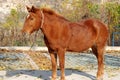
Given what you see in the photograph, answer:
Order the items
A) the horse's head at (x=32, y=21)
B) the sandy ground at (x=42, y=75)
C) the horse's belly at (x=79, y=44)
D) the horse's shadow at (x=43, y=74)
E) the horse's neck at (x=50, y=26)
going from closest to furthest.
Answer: the horse's head at (x=32, y=21)
the horse's neck at (x=50, y=26)
the horse's belly at (x=79, y=44)
the sandy ground at (x=42, y=75)
the horse's shadow at (x=43, y=74)

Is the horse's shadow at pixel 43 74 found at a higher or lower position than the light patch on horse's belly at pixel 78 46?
lower

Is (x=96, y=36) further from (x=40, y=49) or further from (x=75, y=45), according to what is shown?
(x=40, y=49)

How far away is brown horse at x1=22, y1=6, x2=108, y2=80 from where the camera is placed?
7148mm

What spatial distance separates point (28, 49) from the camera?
53.0 ft

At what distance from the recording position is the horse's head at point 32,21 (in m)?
7.05

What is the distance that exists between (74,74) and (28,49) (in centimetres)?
734

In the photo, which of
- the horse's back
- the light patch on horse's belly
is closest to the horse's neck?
the horse's back

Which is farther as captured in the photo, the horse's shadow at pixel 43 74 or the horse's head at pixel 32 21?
the horse's shadow at pixel 43 74

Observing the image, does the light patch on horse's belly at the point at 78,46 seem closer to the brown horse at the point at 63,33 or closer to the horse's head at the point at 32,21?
the brown horse at the point at 63,33

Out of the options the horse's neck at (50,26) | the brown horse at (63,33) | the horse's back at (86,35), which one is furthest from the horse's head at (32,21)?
the horse's back at (86,35)

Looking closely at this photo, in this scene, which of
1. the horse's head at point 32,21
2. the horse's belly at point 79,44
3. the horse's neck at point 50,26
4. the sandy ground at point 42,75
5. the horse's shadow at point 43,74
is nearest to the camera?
the horse's head at point 32,21

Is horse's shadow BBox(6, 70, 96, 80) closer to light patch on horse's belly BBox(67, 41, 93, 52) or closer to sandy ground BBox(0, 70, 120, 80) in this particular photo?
sandy ground BBox(0, 70, 120, 80)

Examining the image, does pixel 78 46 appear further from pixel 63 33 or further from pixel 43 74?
pixel 43 74

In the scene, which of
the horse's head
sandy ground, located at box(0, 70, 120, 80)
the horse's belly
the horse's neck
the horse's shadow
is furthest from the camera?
the horse's shadow
